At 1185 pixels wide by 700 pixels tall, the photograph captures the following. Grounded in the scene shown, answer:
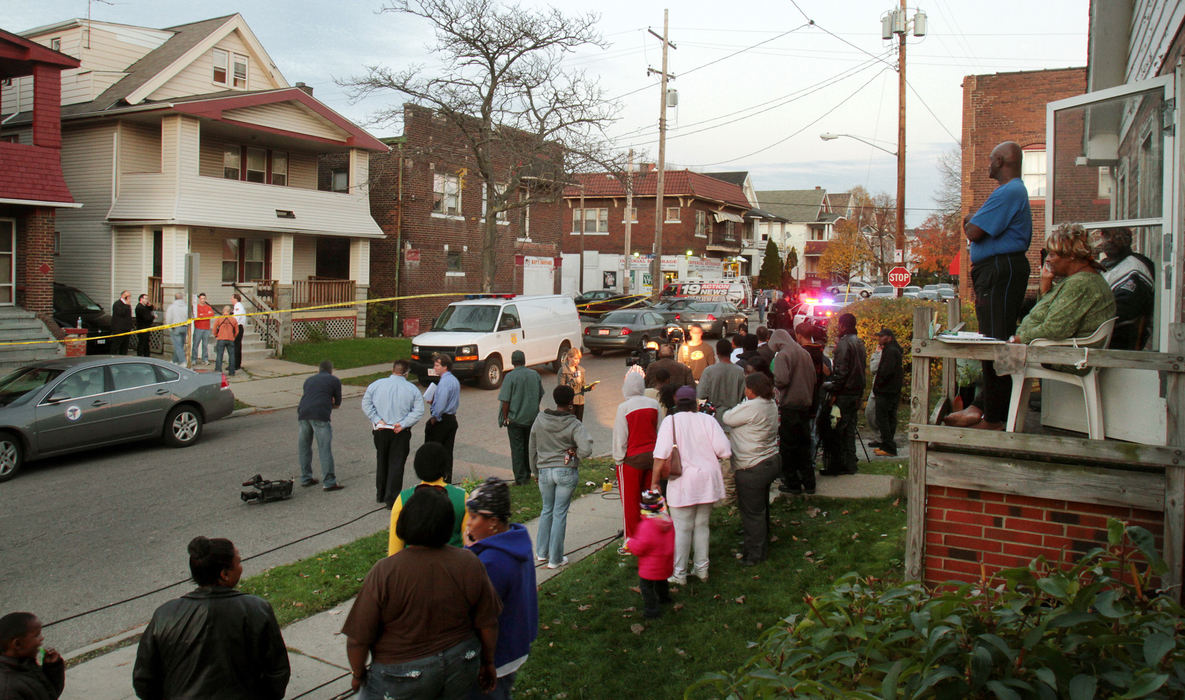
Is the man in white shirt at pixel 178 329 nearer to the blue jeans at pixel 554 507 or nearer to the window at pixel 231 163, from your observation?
the window at pixel 231 163

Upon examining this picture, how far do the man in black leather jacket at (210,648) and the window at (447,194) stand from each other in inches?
1122

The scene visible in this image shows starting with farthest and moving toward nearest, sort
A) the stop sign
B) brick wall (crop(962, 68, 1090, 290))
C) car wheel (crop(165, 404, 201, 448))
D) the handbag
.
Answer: brick wall (crop(962, 68, 1090, 290)), the stop sign, car wheel (crop(165, 404, 201, 448)), the handbag

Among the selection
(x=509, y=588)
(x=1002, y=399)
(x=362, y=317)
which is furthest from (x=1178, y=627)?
(x=362, y=317)

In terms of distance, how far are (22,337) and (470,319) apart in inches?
401

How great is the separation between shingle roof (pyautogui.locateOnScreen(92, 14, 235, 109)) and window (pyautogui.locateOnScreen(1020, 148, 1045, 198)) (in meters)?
25.0

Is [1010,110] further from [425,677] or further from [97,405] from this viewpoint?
[425,677]

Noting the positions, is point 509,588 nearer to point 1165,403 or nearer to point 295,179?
point 1165,403

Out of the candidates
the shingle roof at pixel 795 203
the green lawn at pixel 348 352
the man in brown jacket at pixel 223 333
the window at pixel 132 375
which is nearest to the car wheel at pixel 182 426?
the window at pixel 132 375

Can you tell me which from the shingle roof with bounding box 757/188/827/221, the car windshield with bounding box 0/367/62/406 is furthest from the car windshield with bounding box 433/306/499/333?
the shingle roof with bounding box 757/188/827/221

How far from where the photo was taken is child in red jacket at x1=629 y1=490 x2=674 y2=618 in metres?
6.08

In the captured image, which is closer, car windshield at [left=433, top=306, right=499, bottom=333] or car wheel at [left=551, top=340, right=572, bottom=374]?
car windshield at [left=433, top=306, right=499, bottom=333]

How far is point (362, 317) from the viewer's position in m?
27.7

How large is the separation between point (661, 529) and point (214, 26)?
27.0m

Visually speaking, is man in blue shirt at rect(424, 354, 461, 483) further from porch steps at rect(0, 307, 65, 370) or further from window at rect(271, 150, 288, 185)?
window at rect(271, 150, 288, 185)
